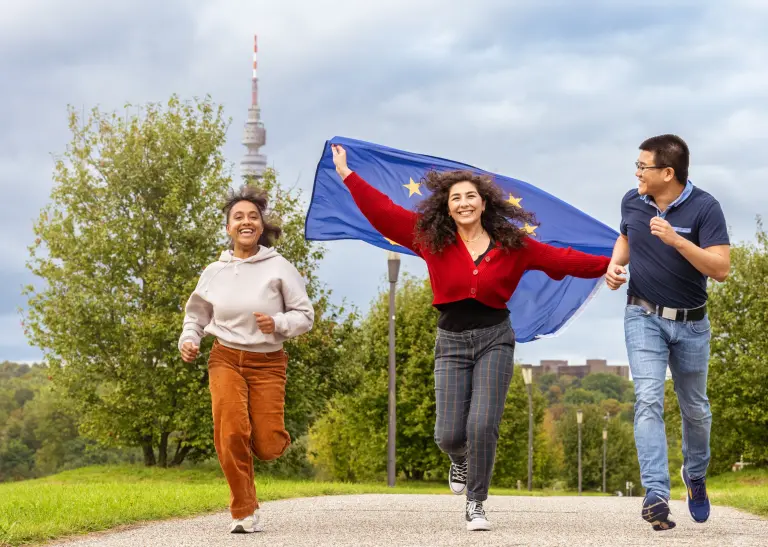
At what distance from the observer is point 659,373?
7164 millimetres

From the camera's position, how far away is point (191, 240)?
2841 centimetres

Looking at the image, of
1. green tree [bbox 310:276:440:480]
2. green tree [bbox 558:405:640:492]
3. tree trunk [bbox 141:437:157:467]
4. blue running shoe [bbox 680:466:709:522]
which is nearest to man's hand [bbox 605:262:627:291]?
blue running shoe [bbox 680:466:709:522]

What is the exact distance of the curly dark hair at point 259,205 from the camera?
311 inches

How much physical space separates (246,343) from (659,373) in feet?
9.33

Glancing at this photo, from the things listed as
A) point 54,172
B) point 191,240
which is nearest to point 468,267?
point 191,240

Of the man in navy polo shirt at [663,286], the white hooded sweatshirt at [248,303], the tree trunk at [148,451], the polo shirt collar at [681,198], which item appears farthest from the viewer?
the tree trunk at [148,451]

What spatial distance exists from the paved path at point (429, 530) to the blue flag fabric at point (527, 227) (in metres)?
1.81

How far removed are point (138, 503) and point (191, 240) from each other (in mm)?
18996

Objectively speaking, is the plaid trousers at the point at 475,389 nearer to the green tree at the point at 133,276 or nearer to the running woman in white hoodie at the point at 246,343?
the running woman in white hoodie at the point at 246,343

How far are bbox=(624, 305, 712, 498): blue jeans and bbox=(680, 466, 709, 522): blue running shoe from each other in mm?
378

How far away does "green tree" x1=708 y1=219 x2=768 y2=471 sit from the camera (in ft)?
115

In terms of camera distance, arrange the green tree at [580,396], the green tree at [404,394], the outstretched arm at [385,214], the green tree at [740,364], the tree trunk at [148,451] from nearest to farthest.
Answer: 1. the outstretched arm at [385,214]
2. the tree trunk at [148,451]
3. the green tree at [740,364]
4. the green tree at [404,394]
5. the green tree at [580,396]

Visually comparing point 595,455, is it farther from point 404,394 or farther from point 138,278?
point 138,278

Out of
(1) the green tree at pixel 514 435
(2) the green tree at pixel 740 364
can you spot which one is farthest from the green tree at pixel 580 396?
(2) the green tree at pixel 740 364
